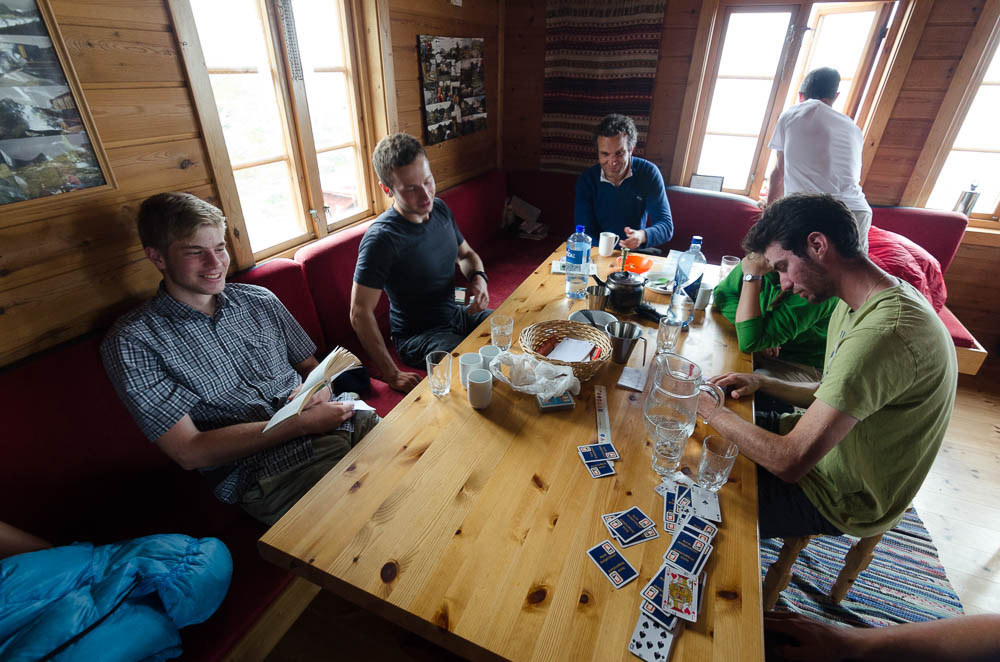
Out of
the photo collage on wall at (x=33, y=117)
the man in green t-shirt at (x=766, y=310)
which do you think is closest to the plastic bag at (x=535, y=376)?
the man in green t-shirt at (x=766, y=310)

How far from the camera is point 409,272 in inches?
81.0

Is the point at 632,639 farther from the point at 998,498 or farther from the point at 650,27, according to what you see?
the point at 650,27

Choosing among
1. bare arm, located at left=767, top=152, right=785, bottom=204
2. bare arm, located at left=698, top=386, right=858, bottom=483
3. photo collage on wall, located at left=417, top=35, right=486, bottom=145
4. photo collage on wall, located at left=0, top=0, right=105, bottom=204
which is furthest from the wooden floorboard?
photo collage on wall, located at left=417, top=35, right=486, bottom=145

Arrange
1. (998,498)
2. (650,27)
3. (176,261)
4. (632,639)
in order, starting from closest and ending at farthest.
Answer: (632,639) < (176,261) < (998,498) < (650,27)

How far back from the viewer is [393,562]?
91 centimetres

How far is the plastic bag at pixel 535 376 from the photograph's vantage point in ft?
4.36

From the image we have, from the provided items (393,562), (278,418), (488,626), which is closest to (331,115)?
(278,418)

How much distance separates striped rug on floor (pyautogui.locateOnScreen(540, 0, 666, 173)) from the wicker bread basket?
2.67 meters

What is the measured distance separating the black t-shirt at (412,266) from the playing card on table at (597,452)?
1141mm

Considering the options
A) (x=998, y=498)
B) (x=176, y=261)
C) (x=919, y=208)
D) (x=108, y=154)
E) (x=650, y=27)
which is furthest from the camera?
(x=650, y=27)

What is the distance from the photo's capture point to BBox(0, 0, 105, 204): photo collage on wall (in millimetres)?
1229

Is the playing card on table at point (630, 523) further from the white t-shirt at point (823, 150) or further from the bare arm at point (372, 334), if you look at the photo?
the white t-shirt at point (823, 150)

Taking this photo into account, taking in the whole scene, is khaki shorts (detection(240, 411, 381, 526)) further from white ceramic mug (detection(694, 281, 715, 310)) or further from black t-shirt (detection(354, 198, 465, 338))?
white ceramic mug (detection(694, 281, 715, 310))

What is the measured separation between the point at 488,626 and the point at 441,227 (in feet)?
5.72
